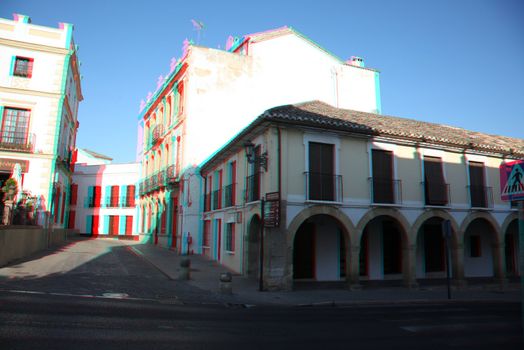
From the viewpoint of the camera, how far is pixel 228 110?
25.1 m

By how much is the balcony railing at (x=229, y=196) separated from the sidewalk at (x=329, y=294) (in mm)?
3155

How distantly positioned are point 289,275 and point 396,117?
1208 cm

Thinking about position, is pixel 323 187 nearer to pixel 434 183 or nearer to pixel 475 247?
pixel 434 183

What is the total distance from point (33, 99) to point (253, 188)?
48.3 ft

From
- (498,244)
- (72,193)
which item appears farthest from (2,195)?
(498,244)

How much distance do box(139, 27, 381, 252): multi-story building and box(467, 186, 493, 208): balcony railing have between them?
12056 mm

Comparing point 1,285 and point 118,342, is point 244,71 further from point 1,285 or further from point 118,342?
point 118,342

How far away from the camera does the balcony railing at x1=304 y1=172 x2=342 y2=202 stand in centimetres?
1436

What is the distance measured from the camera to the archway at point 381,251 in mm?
16859

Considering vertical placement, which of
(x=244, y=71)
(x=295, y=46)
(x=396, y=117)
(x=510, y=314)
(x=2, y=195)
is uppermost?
(x=295, y=46)

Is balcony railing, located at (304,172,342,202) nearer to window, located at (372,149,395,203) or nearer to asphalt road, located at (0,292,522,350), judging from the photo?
window, located at (372,149,395,203)

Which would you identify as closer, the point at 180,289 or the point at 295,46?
the point at 180,289

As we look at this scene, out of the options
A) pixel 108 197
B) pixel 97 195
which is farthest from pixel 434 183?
pixel 97 195

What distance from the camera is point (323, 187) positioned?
577 inches
